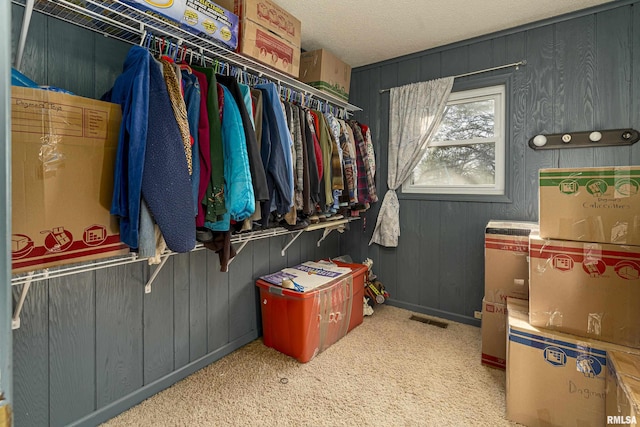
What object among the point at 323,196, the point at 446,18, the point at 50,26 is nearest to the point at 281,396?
the point at 323,196

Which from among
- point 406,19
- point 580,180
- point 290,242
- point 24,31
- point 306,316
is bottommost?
point 306,316

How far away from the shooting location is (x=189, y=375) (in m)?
1.89

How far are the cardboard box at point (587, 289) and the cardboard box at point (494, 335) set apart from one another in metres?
0.55

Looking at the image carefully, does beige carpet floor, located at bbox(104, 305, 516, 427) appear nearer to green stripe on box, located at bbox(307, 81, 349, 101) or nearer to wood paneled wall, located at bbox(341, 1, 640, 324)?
wood paneled wall, located at bbox(341, 1, 640, 324)

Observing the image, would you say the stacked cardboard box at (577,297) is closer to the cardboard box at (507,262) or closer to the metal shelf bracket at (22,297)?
the cardboard box at (507,262)

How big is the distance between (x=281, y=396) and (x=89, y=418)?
0.91 m

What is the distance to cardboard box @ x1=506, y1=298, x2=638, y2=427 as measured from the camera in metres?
1.36

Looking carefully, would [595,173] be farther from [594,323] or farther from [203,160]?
[203,160]

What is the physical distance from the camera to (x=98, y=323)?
1506mm

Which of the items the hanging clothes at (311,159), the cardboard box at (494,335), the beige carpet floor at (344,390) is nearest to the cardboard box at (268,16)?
the hanging clothes at (311,159)

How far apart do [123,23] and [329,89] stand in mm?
1591

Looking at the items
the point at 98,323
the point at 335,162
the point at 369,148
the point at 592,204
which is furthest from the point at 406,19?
the point at 98,323

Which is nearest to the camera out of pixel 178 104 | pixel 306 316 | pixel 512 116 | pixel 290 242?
pixel 178 104

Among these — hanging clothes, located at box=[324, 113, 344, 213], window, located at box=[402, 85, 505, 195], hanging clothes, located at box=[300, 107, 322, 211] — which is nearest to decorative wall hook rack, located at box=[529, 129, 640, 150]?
window, located at box=[402, 85, 505, 195]
